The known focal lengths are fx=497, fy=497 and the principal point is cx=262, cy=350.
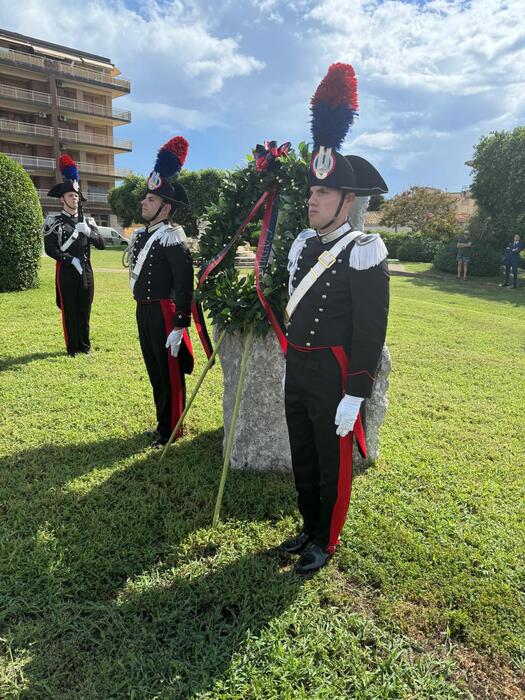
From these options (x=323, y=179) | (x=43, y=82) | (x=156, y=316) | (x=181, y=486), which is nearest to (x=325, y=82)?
(x=323, y=179)

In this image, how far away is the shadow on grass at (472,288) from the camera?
14.7 m

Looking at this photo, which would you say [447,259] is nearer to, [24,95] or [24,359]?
[24,359]

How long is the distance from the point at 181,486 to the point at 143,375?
9.13ft

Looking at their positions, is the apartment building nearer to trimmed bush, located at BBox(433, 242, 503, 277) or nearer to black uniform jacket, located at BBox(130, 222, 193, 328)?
trimmed bush, located at BBox(433, 242, 503, 277)

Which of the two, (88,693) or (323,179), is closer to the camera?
(88,693)

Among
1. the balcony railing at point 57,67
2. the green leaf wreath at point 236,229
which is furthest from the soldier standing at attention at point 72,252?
the balcony railing at point 57,67

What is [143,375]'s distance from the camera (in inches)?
247

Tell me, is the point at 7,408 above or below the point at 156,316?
below

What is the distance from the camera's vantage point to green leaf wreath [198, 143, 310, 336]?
331 centimetres

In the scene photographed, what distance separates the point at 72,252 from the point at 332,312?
512 cm

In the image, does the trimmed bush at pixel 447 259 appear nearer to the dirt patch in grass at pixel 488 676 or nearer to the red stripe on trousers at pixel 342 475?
the red stripe on trousers at pixel 342 475

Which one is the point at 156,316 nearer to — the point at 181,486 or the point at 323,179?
the point at 181,486

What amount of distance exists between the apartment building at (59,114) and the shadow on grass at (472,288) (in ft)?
93.4

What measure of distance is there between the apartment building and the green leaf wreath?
1450 inches
